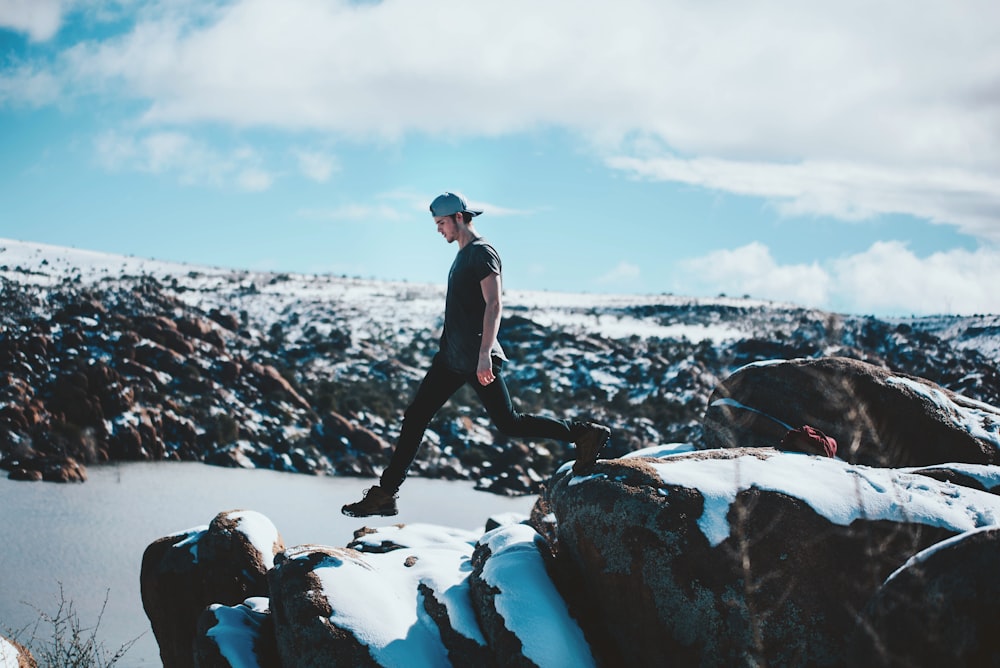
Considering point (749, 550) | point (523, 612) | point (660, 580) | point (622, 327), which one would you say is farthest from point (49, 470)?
point (622, 327)

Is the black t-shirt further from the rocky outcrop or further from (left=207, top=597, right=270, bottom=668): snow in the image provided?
(left=207, top=597, right=270, bottom=668): snow

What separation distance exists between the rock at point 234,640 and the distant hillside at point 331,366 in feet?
48.4

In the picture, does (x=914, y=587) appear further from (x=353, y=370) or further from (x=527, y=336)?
(x=527, y=336)

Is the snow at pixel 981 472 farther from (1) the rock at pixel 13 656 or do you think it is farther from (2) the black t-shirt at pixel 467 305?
(1) the rock at pixel 13 656

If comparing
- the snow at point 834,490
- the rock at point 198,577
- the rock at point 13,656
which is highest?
the snow at point 834,490

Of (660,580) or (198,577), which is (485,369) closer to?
(660,580)

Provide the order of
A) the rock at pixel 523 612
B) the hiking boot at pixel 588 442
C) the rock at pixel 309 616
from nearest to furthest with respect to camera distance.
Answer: the rock at pixel 523 612 → the rock at pixel 309 616 → the hiking boot at pixel 588 442

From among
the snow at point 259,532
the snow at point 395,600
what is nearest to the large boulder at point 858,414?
the snow at point 395,600

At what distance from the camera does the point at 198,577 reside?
7.00m

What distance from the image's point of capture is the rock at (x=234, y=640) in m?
5.47

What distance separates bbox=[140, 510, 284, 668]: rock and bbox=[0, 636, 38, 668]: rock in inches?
41.6

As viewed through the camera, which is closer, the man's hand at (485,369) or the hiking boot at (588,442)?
the man's hand at (485,369)

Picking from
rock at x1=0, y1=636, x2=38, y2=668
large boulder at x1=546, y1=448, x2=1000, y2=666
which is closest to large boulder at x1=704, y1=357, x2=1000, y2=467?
large boulder at x1=546, y1=448, x2=1000, y2=666

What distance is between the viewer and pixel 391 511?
572cm
